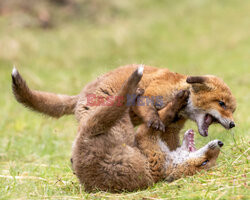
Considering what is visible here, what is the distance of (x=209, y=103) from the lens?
5.90 metres

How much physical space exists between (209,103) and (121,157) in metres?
1.75

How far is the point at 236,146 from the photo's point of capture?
224 inches

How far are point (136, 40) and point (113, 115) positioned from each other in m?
14.3

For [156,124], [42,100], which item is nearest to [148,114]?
[156,124]

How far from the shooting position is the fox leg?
4.95m

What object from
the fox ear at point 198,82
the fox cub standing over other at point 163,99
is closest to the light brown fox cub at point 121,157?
the fox cub standing over other at point 163,99

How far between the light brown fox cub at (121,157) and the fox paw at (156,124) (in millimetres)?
236

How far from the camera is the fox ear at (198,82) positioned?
575cm

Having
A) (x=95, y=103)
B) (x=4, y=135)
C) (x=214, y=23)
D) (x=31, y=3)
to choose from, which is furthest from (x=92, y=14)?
(x=95, y=103)

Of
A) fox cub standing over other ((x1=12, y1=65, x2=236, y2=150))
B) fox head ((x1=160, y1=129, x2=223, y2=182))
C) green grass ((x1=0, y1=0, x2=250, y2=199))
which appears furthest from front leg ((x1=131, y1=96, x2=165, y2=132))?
green grass ((x1=0, y1=0, x2=250, y2=199))

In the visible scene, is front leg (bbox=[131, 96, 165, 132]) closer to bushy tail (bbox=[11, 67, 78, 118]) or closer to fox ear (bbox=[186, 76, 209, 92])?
fox ear (bbox=[186, 76, 209, 92])

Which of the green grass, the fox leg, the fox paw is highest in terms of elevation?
the fox leg

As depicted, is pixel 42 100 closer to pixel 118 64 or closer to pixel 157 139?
pixel 157 139

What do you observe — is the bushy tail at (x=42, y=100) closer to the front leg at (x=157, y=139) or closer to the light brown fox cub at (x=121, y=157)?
the light brown fox cub at (x=121, y=157)
